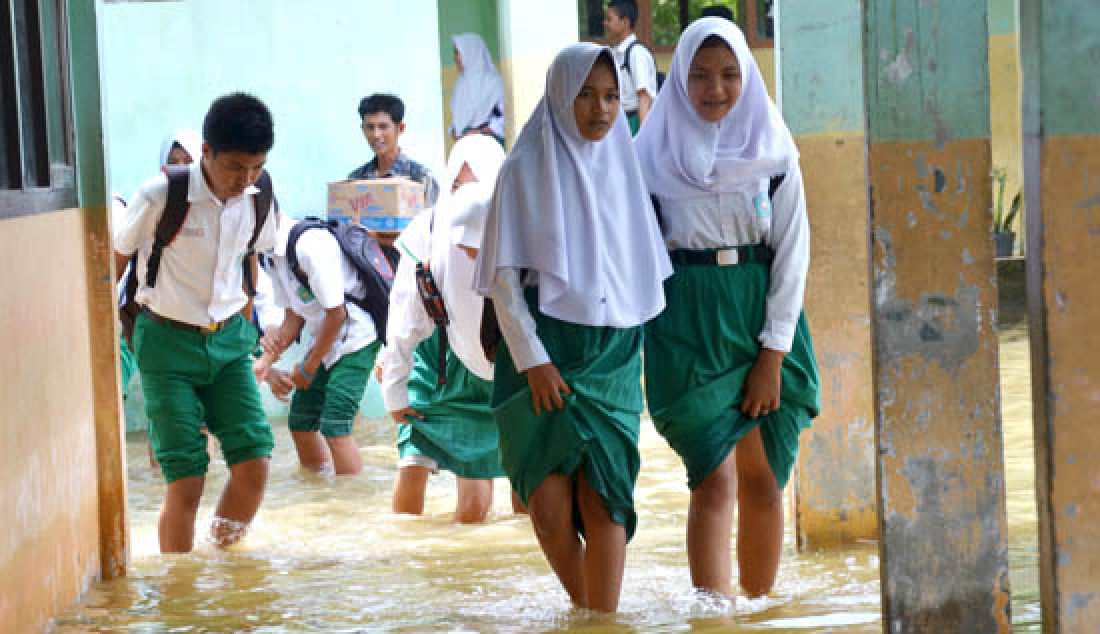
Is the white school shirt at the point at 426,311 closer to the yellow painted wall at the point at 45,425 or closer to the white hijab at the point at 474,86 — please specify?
the yellow painted wall at the point at 45,425

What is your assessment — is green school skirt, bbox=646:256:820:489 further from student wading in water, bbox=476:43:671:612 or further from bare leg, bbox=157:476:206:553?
bare leg, bbox=157:476:206:553

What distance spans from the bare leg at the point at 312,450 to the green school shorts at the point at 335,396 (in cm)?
7

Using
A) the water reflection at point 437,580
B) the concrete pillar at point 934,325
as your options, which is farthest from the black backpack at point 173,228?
the concrete pillar at point 934,325

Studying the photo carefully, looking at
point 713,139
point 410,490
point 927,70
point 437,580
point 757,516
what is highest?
point 927,70

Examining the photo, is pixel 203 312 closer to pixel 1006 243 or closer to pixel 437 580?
pixel 437 580

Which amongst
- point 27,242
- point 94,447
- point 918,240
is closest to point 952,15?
point 918,240

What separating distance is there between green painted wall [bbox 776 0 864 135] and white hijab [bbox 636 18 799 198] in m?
0.74

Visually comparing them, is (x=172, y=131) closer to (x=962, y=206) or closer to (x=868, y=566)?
(x=868, y=566)

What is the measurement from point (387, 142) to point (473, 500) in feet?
10.4

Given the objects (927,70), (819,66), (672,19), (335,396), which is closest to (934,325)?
(927,70)

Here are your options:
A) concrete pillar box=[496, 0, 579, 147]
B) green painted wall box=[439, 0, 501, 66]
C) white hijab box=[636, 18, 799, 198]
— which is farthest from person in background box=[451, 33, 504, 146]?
white hijab box=[636, 18, 799, 198]

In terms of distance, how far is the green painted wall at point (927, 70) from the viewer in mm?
3795

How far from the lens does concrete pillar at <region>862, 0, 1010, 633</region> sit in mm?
3818

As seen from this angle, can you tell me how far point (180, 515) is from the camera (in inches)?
241
